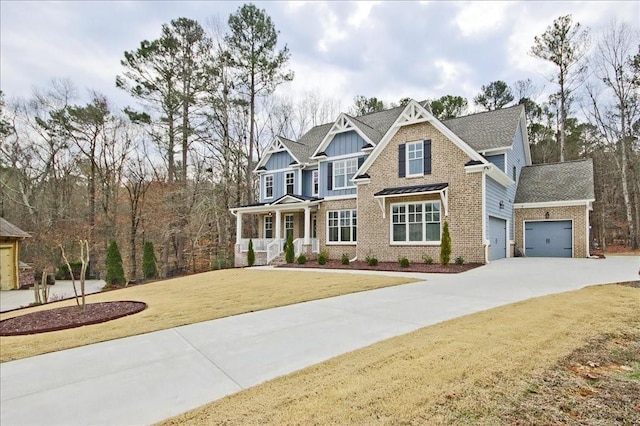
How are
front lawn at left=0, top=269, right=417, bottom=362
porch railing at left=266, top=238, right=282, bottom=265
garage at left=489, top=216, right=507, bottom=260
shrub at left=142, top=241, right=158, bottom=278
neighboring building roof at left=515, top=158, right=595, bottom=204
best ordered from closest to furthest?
1. front lawn at left=0, top=269, right=417, bottom=362
2. garage at left=489, top=216, right=507, bottom=260
3. neighboring building roof at left=515, top=158, right=595, bottom=204
4. porch railing at left=266, top=238, right=282, bottom=265
5. shrub at left=142, top=241, right=158, bottom=278

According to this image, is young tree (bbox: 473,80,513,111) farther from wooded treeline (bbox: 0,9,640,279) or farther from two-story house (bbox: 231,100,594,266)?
two-story house (bbox: 231,100,594,266)

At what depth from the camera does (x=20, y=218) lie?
1095 inches

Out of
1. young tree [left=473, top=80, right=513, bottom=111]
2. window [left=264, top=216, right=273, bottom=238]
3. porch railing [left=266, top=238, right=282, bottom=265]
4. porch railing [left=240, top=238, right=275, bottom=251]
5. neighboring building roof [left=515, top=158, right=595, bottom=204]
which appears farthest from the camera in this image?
young tree [left=473, top=80, right=513, bottom=111]

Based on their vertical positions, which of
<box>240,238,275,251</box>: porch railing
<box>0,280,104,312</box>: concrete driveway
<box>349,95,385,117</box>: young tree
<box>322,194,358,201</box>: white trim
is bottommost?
<box>0,280,104,312</box>: concrete driveway

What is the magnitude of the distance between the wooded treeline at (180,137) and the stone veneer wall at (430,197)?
1116 cm

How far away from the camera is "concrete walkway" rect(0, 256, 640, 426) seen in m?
3.59

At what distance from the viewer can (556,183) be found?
61.6 ft

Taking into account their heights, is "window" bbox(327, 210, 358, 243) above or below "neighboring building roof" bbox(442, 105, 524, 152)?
below

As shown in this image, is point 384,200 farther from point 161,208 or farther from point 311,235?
point 161,208

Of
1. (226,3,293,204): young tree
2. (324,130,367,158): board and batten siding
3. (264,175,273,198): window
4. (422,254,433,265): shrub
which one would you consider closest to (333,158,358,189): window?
(324,130,367,158): board and batten siding

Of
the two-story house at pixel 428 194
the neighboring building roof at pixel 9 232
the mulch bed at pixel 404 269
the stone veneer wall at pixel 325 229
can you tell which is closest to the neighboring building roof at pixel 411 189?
the two-story house at pixel 428 194

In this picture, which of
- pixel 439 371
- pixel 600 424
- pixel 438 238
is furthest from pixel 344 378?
pixel 438 238

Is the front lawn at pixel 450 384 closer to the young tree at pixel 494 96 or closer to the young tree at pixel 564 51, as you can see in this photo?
the young tree at pixel 564 51

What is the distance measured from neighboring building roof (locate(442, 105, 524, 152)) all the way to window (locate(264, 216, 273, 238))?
12406mm
